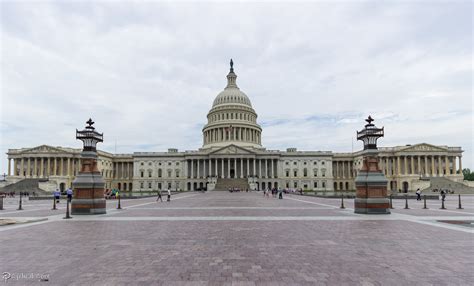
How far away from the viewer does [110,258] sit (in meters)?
10.1

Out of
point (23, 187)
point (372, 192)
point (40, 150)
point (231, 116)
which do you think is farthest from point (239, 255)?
point (231, 116)

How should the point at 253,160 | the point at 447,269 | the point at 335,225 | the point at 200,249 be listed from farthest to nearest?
the point at 253,160, the point at 335,225, the point at 200,249, the point at 447,269

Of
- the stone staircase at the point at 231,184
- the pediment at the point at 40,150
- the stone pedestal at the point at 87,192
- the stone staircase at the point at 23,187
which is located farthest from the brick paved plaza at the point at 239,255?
the pediment at the point at 40,150

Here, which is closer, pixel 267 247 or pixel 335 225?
pixel 267 247

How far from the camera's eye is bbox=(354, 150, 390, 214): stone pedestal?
77.2ft

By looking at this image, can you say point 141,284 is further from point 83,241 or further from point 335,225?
point 335,225

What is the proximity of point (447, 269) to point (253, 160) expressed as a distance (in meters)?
111

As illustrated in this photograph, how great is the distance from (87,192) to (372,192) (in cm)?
2037

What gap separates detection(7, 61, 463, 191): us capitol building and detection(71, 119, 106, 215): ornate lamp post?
7470 cm

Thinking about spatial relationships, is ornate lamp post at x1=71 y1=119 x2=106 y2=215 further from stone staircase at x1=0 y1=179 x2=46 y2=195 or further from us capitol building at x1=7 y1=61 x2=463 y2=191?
us capitol building at x1=7 y1=61 x2=463 y2=191

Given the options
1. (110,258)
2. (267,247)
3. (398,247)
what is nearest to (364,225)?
(398,247)

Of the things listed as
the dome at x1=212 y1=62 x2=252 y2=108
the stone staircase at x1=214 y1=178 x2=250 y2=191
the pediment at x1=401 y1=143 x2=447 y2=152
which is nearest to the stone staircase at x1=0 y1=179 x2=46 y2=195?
the stone staircase at x1=214 y1=178 x2=250 y2=191

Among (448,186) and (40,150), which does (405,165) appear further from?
(40,150)

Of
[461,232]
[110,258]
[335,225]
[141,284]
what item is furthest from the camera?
[335,225]
